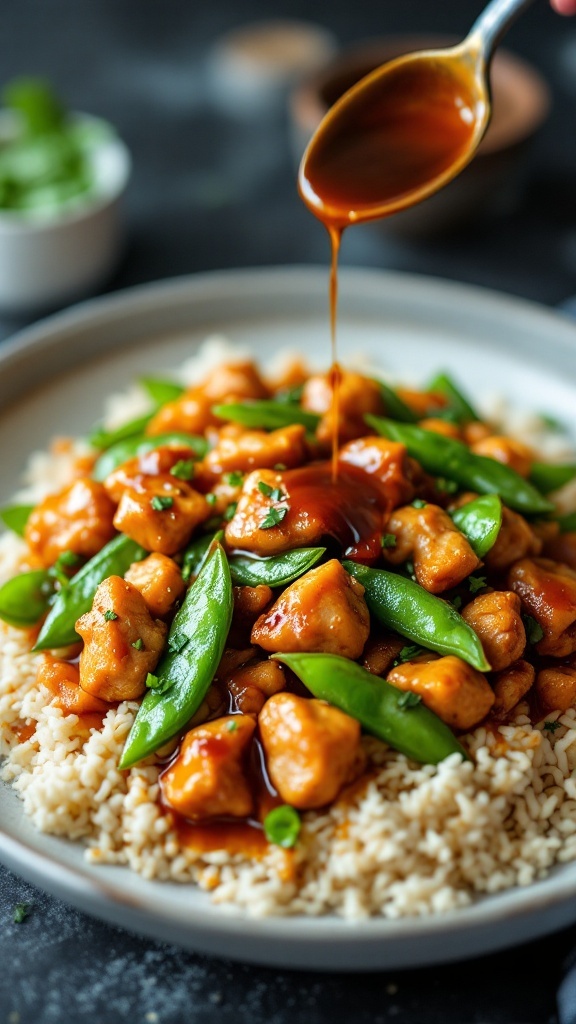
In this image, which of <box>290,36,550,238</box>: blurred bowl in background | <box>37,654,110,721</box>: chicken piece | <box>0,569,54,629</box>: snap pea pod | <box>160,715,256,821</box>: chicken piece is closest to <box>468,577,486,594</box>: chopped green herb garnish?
<box>160,715,256,821</box>: chicken piece

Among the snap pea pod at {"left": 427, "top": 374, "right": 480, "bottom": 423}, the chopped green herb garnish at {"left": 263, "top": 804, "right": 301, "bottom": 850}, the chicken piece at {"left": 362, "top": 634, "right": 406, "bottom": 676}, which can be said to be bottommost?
the snap pea pod at {"left": 427, "top": 374, "right": 480, "bottom": 423}

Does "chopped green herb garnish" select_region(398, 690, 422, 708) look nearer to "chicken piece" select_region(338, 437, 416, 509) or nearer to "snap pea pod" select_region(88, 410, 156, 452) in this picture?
"chicken piece" select_region(338, 437, 416, 509)

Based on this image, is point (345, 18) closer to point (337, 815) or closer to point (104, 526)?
point (104, 526)

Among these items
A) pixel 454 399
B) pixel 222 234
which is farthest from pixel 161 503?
pixel 222 234

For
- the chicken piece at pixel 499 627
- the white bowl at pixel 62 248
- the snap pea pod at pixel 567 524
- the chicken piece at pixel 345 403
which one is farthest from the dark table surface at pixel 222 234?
the chicken piece at pixel 345 403

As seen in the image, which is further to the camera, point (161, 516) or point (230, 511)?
point (230, 511)

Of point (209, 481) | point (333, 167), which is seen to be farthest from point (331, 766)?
point (333, 167)

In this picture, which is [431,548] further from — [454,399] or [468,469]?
[454,399]
